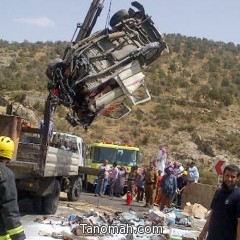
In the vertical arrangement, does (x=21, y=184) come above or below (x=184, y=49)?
below

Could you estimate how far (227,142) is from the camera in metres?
40.3

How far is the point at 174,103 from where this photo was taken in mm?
46750

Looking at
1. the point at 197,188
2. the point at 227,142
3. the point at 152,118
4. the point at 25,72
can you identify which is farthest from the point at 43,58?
the point at 197,188

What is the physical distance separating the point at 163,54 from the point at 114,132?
2609 cm

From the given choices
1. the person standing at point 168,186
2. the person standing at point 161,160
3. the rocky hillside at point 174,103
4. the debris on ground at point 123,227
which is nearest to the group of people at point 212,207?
the debris on ground at point 123,227

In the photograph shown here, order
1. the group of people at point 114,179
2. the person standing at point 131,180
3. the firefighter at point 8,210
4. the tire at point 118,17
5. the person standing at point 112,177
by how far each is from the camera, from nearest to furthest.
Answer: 1. the firefighter at point 8,210
2. the tire at point 118,17
3. the person standing at point 131,180
4. the group of people at point 114,179
5. the person standing at point 112,177

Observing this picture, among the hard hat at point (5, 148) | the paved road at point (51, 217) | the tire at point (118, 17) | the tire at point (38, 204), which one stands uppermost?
the tire at point (118, 17)

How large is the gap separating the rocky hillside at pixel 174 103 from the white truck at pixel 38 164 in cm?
1632

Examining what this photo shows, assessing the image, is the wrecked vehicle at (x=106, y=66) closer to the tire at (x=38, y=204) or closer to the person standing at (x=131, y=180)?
the tire at (x=38, y=204)

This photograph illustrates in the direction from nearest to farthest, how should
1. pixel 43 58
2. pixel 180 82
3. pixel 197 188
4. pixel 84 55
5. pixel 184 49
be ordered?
pixel 84 55 < pixel 197 188 < pixel 180 82 < pixel 43 58 < pixel 184 49

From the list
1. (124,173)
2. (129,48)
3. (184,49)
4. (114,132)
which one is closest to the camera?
(129,48)

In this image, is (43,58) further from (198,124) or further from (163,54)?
(163,54)

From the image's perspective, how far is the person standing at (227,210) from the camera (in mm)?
5707

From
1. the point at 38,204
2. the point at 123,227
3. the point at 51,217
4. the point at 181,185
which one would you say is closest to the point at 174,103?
the point at 181,185
